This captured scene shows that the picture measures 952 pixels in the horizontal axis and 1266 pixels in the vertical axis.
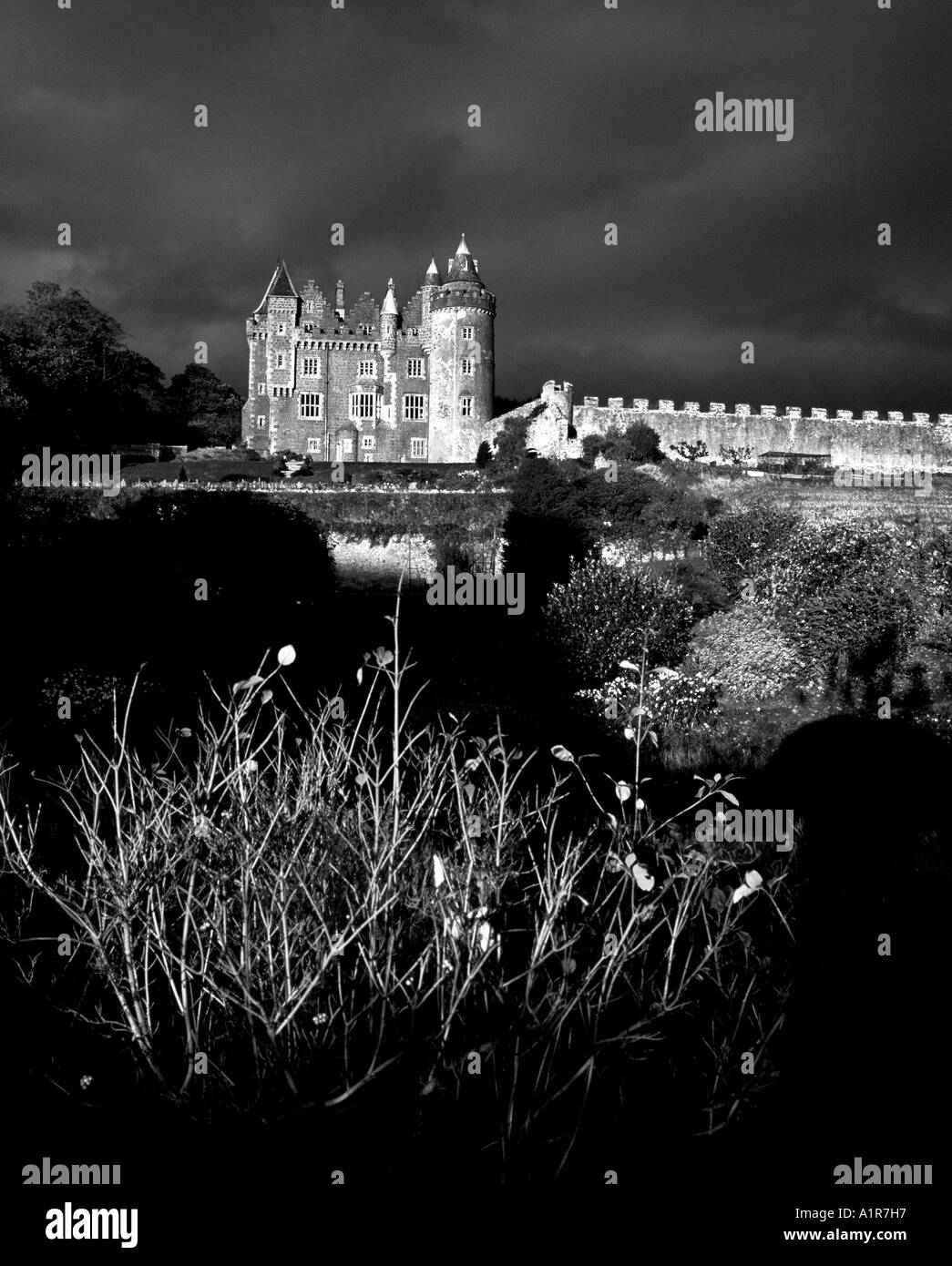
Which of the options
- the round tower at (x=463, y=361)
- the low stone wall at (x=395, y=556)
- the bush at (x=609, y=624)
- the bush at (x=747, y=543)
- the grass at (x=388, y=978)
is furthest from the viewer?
the round tower at (x=463, y=361)

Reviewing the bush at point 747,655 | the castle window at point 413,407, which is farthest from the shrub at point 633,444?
the bush at point 747,655

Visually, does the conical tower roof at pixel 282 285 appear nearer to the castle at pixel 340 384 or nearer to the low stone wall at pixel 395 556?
the castle at pixel 340 384

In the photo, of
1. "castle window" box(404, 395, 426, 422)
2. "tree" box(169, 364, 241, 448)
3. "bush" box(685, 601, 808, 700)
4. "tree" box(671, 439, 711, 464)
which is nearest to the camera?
"bush" box(685, 601, 808, 700)

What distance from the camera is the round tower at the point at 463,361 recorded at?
46000mm

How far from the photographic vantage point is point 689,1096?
21.7ft

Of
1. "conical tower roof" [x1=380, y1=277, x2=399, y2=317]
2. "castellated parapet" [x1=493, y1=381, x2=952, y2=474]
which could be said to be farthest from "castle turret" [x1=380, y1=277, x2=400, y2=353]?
"castellated parapet" [x1=493, y1=381, x2=952, y2=474]

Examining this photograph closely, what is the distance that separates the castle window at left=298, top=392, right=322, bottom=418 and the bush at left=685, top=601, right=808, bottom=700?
2794 cm

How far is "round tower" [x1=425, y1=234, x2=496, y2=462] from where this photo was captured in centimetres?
4600

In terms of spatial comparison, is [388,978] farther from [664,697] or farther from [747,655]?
[747,655]

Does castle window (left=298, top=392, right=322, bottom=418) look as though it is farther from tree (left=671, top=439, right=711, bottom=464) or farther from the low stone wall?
the low stone wall

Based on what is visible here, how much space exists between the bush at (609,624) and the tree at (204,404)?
125 feet

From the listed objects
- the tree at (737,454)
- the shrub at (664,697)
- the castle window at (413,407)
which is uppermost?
the castle window at (413,407)

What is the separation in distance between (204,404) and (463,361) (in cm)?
2045

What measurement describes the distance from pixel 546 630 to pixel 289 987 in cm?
1828
